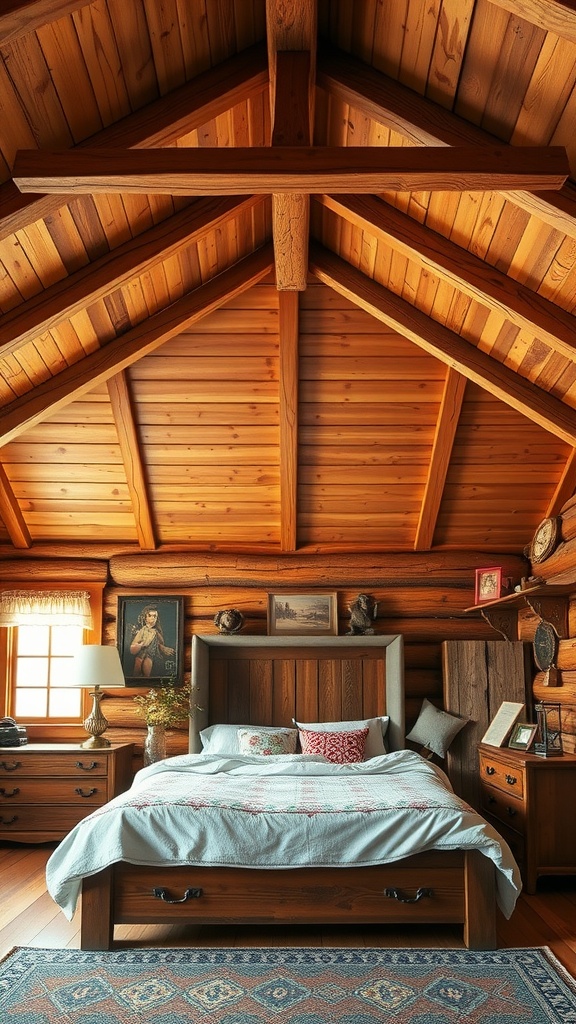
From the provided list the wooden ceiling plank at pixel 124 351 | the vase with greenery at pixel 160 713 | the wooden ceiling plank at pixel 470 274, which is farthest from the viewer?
the vase with greenery at pixel 160 713

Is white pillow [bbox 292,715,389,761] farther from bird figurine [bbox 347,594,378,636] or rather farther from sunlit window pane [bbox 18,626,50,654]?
sunlit window pane [bbox 18,626,50,654]

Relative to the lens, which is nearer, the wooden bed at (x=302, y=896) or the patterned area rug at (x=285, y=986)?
the patterned area rug at (x=285, y=986)

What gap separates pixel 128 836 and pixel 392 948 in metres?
1.35

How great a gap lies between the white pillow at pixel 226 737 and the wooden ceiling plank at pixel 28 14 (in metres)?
4.92

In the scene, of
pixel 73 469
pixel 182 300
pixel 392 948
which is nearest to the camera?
pixel 392 948

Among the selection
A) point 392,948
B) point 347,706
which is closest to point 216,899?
point 392,948

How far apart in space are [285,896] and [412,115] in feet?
12.1

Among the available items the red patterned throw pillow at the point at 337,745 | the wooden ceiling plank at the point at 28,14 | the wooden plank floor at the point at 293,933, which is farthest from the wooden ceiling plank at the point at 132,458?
the wooden ceiling plank at the point at 28,14

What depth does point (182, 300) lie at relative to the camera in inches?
229

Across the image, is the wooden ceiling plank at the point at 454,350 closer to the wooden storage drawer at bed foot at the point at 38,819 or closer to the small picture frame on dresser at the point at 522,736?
the small picture frame on dresser at the point at 522,736

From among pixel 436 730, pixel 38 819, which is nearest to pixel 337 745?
pixel 436 730

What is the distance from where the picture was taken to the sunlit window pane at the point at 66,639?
7.43 m

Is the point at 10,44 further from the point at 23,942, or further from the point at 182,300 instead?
the point at 23,942

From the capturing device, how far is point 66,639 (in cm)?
745
